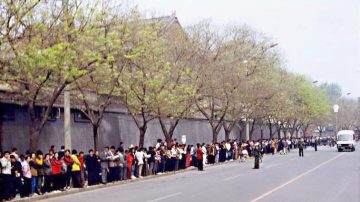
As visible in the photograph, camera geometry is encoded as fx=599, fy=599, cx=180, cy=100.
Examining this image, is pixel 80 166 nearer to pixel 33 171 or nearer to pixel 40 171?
pixel 40 171

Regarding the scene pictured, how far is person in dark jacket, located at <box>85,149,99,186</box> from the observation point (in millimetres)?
25747

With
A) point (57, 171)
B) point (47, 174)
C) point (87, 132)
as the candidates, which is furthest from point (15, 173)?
point (87, 132)

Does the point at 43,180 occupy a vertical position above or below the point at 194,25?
below

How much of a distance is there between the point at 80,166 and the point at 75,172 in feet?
1.02

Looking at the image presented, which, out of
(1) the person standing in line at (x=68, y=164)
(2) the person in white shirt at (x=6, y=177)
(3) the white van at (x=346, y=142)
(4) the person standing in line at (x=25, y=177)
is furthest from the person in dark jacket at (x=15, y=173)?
(3) the white van at (x=346, y=142)

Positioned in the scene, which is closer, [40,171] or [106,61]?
[40,171]

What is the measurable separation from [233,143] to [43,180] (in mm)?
29565

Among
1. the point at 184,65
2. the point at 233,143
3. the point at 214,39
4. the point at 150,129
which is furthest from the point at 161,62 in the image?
the point at 233,143

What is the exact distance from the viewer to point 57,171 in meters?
22.6

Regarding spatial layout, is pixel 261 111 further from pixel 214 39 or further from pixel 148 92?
pixel 148 92

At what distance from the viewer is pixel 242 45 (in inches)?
2084

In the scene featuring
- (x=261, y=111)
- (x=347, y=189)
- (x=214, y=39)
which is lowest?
(x=347, y=189)

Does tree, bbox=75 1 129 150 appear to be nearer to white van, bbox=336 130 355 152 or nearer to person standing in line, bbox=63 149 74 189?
person standing in line, bbox=63 149 74 189

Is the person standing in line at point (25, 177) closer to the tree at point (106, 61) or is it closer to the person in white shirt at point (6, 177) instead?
the person in white shirt at point (6, 177)
